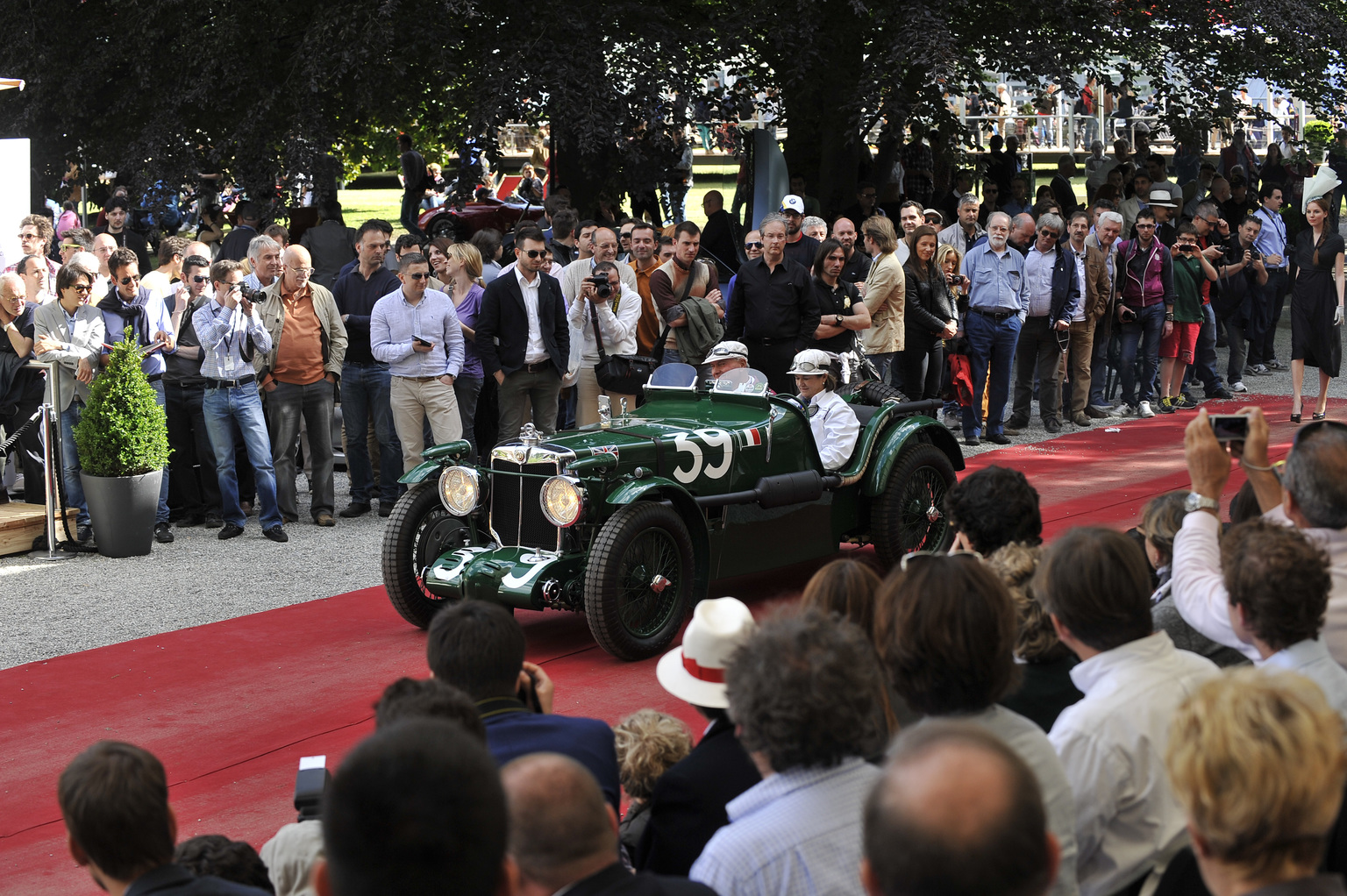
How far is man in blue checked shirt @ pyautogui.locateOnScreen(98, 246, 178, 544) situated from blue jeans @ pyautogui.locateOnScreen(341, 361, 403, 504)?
4.29 feet

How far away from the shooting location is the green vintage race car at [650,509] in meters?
7.11

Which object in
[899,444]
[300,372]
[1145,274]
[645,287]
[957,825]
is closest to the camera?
[957,825]

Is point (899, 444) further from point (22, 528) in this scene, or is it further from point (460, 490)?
point (22, 528)

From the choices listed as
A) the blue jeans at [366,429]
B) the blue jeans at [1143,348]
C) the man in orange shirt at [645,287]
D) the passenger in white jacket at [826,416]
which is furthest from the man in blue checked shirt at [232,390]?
the blue jeans at [1143,348]

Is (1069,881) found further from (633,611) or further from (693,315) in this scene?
(693,315)

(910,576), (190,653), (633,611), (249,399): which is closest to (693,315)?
(249,399)

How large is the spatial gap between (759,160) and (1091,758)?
14828mm

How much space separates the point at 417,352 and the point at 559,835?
25.7 feet

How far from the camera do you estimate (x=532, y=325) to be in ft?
34.0

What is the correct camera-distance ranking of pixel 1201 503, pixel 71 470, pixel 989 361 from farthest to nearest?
pixel 989 361 → pixel 71 470 → pixel 1201 503

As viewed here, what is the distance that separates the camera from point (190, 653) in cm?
732

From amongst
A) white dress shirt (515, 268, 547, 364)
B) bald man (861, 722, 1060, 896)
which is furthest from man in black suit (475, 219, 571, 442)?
bald man (861, 722, 1060, 896)

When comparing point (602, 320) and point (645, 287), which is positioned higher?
point (645, 287)

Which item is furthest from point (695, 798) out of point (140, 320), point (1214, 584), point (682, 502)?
point (140, 320)
